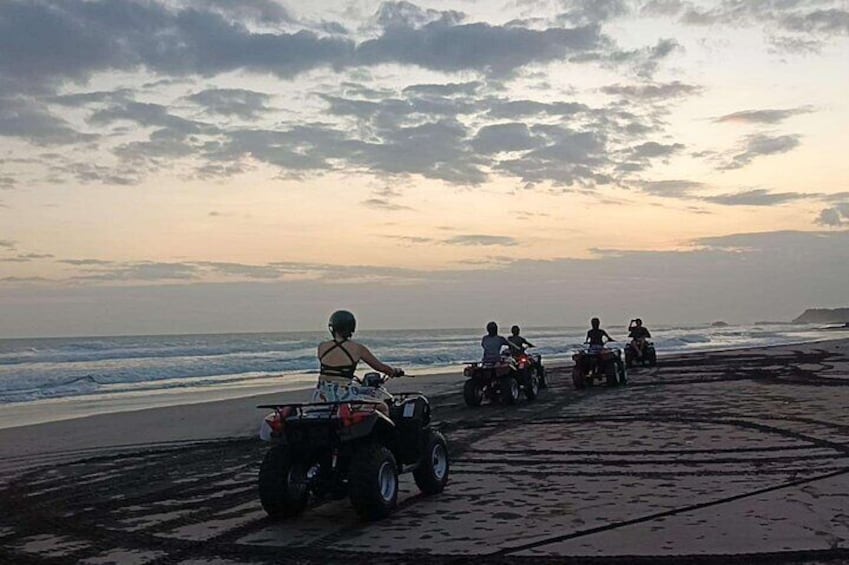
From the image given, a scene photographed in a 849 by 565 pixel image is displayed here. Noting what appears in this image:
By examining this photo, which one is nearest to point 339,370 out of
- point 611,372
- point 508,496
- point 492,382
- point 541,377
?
point 508,496

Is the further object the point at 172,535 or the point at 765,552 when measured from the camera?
the point at 172,535

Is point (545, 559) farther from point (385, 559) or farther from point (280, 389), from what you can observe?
point (280, 389)

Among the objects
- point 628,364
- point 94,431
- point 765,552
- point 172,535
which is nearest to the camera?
point 765,552

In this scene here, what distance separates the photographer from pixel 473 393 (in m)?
17.2

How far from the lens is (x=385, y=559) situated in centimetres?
606

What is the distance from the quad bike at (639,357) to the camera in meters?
28.7

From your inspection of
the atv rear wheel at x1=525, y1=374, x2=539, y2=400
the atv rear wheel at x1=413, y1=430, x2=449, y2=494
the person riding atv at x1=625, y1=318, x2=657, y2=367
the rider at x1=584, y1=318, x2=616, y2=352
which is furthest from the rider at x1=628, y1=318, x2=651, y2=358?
the atv rear wheel at x1=413, y1=430, x2=449, y2=494

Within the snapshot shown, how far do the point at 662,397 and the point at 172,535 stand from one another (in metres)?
12.3

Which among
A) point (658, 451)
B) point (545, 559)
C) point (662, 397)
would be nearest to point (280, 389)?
point (662, 397)

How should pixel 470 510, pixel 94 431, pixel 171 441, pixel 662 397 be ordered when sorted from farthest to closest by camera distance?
pixel 662 397 → pixel 94 431 → pixel 171 441 → pixel 470 510

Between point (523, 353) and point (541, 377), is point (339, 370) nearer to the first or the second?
point (523, 353)

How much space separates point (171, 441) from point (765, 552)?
398 inches

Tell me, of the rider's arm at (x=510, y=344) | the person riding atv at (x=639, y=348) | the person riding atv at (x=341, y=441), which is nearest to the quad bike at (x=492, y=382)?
the rider's arm at (x=510, y=344)

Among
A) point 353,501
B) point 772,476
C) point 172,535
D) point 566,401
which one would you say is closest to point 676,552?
point 353,501
